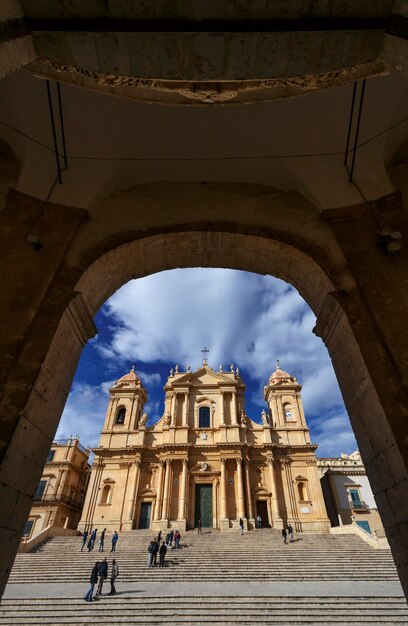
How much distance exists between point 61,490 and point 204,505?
14915 mm

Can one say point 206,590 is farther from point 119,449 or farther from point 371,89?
point 119,449

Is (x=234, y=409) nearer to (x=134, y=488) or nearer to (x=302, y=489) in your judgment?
(x=302, y=489)

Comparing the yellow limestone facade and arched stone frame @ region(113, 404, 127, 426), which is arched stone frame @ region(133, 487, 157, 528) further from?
arched stone frame @ region(113, 404, 127, 426)

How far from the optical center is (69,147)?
6.13 meters

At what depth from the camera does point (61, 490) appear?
32438 mm

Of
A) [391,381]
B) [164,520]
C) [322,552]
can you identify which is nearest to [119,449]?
[164,520]

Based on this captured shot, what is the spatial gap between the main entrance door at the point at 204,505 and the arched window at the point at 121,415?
9435mm

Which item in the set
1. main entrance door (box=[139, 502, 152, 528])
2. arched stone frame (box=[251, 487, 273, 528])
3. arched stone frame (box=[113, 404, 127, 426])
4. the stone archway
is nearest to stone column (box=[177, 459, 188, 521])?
main entrance door (box=[139, 502, 152, 528])

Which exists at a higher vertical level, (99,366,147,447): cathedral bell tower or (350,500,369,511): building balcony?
(99,366,147,447): cathedral bell tower

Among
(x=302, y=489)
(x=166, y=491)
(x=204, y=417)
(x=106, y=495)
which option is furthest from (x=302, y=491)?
(x=106, y=495)

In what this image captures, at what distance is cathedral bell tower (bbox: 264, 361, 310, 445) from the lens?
3042cm

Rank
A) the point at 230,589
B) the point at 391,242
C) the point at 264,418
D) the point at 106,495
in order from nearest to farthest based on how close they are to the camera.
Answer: the point at 391,242, the point at 230,589, the point at 106,495, the point at 264,418

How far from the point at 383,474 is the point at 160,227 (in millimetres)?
5011

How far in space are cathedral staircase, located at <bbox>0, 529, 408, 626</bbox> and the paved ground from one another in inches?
1.4
